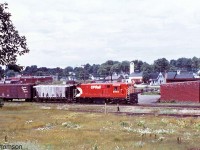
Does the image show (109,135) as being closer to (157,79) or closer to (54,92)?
(54,92)

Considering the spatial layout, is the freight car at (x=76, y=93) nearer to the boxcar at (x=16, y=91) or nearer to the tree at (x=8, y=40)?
the boxcar at (x=16, y=91)

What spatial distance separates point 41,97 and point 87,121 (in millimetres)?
36531

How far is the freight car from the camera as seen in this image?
6512 cm

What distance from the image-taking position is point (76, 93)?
70.2 meters

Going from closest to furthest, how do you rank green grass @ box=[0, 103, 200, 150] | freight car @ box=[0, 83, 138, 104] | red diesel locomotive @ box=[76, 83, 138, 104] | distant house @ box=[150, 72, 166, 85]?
Result: green grass @ box=[0, 103, 200, 150], red diesel locomotive @ box=[76, 83, 138, 104], freight car @ box=[0, 83, 138, 104], distant house @ box=[150, 72, 166, 85]

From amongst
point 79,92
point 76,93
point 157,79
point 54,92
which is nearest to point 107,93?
point 79,92

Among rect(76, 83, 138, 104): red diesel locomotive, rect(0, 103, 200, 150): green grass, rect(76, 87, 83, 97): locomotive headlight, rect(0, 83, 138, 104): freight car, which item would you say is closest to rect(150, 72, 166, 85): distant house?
rect(0, 83, 138, 104): freight car

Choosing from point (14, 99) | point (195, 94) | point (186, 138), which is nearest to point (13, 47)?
point (186, 138)

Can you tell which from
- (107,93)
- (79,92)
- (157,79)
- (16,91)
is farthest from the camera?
(157,79)

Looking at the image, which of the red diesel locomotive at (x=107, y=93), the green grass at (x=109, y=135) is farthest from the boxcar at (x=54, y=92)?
the green grass at (x=109, y=135)

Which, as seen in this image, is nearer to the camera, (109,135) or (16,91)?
(109,135)

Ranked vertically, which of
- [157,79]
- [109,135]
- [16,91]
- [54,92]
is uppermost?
[157,79]

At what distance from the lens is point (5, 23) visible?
32.4 meters

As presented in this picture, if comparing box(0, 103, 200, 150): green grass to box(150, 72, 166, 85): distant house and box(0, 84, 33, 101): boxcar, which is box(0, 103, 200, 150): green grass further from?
box(150, 72, 166, 85): distant house
